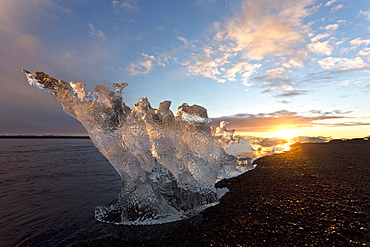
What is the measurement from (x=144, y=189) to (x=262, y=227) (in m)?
2.45

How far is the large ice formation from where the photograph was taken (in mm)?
3625

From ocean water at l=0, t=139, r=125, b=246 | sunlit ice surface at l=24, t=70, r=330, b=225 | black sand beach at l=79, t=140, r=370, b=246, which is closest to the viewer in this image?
black sand beach at l=79, t=140, r=370, b=246

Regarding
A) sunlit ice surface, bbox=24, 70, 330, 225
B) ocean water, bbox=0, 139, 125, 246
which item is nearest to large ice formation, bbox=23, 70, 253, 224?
sunlit ice surface, bbox=24, 70, 330, 225

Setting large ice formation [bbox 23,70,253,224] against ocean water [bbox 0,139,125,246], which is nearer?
ocean water [bbox 0,139,125,246]

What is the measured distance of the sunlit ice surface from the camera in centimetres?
362

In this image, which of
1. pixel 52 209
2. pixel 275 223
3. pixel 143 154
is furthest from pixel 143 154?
pixel 275 223

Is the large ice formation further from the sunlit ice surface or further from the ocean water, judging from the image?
the ocean water

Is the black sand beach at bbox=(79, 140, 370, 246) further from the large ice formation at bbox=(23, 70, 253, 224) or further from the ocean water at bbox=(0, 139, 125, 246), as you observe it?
the ocean water at bbox=(0, 139, 125, 246)

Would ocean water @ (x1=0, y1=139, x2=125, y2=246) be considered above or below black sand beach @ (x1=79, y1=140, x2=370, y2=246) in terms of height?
below

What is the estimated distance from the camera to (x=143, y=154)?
3949 mm

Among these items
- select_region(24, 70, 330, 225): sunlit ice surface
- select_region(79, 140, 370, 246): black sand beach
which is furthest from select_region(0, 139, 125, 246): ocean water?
select_region(79, 140, 370, 246): black sand beach

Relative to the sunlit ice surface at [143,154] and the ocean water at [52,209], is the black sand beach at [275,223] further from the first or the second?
the ocean water at [52,209]

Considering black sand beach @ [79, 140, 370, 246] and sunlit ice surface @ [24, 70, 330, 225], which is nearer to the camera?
black sand beach @ [79, 140, 370, 246]

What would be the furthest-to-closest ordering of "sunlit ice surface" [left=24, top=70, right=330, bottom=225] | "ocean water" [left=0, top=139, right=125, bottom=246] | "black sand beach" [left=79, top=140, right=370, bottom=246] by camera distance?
"sunlit ice surface" [left=24, top=70, right=330, bottom=225], "ocean water" [left=0, top=139, right=125, bottom=246], "black sand beach" [left=79, top=140, right=370, bottom=246]
